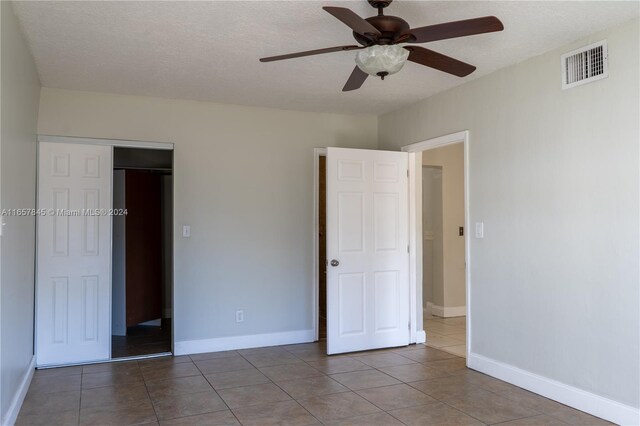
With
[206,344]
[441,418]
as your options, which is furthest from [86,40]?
[441,418]

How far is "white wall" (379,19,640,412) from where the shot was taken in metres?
2.90

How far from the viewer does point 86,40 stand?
10.4ft

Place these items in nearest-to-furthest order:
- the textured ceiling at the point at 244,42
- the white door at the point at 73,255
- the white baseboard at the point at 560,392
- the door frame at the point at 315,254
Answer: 1. the textured ceiling at the point at 244,42
2. the white baseboard at the point at 560,392
3. the white door at the point at 73,255
4. the door frame at the point at 315,254

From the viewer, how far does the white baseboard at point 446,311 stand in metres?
6.34

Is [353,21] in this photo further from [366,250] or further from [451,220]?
[451,220]

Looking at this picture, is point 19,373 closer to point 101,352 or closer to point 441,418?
point 101,352

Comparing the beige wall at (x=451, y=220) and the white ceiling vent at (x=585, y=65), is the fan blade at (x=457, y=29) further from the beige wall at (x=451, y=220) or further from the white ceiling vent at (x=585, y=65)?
the beige wall at (x=451, y=220)

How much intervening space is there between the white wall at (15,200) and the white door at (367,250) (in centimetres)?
245

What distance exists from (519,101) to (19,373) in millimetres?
4010

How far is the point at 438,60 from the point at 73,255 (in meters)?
3.44

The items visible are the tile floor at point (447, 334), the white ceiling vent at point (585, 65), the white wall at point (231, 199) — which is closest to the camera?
the white ceiling vent at point (585, 65)

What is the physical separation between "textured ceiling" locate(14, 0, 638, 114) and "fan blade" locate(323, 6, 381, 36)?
0.44m

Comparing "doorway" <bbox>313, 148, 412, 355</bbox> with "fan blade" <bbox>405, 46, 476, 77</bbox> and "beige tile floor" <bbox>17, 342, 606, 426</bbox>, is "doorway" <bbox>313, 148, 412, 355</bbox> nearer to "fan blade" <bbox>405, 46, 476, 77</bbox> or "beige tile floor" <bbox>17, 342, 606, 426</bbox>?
"beige tile floor" <bbox>17, 342, 606, 426</bbox>

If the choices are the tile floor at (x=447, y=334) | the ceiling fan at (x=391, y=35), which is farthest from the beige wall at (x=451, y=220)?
the ceiling fan at (x=391, y=35)
